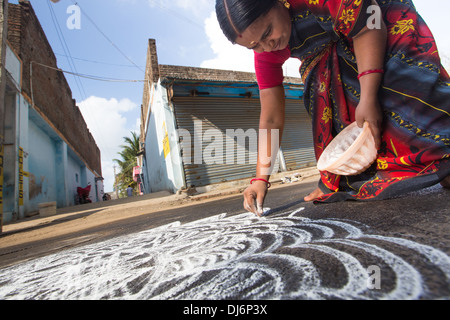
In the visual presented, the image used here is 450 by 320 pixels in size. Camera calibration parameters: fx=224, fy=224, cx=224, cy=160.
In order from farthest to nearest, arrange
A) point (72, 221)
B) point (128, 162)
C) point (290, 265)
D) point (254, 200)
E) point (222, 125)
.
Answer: point (128, 162)
point (222, 125)
point (72, 221)
point (254, 200)
point (290, 265)

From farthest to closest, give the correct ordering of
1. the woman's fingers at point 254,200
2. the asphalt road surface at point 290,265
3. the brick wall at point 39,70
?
the brick wall at point 39,70 → the woman's fingers at point 254,200 → the asphalt road surface at point 290,265

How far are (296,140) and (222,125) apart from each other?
3244 millimetres

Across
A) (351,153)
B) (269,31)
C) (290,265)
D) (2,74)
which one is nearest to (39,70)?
(2,74)

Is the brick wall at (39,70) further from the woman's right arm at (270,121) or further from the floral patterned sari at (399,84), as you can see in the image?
the floral patterned sari at (399,84)

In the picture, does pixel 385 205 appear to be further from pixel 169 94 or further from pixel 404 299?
pixel 169 94

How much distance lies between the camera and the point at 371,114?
1095mm

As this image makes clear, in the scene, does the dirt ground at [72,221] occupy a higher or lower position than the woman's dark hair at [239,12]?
lower

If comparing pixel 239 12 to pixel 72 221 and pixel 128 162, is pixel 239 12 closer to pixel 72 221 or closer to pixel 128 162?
pixel 72 221

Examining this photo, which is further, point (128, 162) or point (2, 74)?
point (128, 162)

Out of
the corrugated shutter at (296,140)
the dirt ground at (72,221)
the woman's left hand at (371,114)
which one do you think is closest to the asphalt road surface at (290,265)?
the woman's left hand at (371,114)

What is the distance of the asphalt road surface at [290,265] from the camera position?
0.47 metres

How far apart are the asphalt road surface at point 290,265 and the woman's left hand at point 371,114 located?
0.38 metres

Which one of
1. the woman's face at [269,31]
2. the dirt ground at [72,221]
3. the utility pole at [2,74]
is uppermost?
the utility pole at [2,74]
